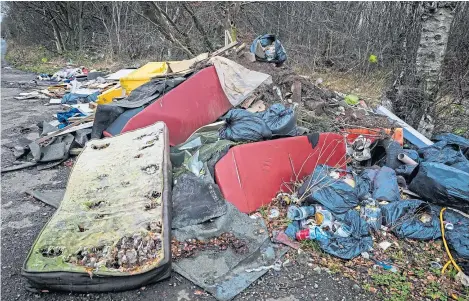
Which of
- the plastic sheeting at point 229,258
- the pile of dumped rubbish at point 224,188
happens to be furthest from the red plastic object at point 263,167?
the plastic sheeting at point 229,258

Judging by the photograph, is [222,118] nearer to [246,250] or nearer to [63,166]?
[63,166]

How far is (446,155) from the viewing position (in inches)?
163

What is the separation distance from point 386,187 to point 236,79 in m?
2.76

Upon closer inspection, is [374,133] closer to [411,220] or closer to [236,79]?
[411,220]

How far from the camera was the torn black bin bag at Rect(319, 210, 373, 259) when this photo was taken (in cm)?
289

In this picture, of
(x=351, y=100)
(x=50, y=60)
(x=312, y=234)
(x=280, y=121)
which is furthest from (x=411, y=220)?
(x=50, y=60)

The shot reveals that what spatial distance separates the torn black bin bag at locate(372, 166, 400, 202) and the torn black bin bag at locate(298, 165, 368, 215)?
0.15 m

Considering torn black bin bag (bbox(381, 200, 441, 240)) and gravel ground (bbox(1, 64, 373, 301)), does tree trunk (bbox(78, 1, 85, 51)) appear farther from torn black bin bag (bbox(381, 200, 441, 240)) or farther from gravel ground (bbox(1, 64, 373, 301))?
torn black bin bag (bbox(381, 200, 441, 240))

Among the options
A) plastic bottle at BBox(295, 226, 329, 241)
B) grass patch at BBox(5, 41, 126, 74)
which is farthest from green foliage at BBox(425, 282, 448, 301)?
grass patch at BBox(5, 41, 126, 74)

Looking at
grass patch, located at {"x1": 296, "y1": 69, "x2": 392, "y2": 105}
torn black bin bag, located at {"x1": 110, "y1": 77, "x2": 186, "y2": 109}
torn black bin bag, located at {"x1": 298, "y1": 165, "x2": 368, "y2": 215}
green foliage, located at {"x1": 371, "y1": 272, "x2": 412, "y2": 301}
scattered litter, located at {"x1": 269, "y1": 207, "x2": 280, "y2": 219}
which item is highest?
torn black bin bag, located at {"x1": 110, "y1": 77, "x2": 186, "y2": 109}

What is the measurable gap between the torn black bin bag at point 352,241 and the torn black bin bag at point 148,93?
2.93 meters

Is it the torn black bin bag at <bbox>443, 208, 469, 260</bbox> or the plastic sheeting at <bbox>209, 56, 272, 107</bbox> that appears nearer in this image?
the torn black bin bag at <bbox>443, 208, 469, 260</bbox>

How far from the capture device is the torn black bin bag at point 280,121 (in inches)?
154

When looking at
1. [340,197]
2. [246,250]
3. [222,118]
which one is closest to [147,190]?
[246,250]
